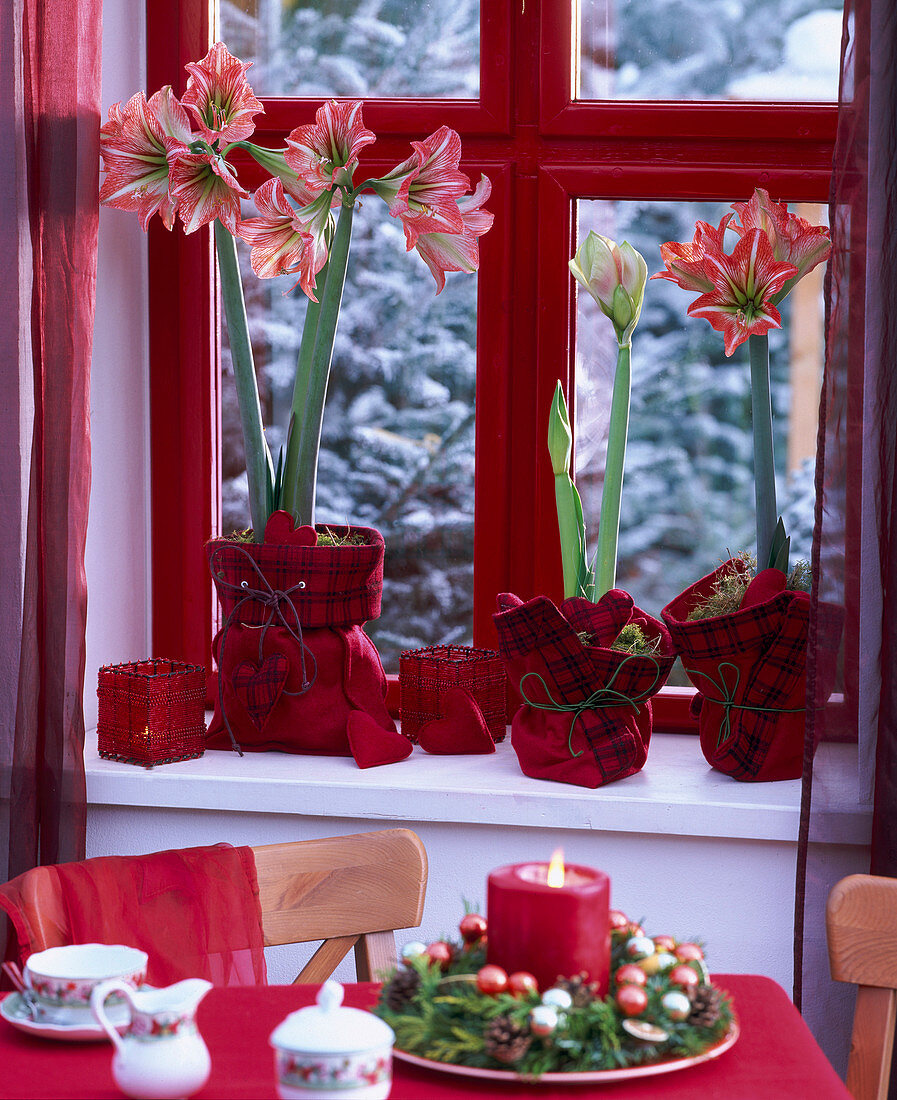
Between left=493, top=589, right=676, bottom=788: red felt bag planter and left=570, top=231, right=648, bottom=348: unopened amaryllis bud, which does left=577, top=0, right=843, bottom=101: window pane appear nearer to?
left=570, top=231, right=648, bottom=348: unopened amaryllis bud

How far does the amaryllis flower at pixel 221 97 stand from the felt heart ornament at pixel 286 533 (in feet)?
1.49

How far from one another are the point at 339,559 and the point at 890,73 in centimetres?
80

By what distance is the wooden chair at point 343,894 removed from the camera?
3.43 feet

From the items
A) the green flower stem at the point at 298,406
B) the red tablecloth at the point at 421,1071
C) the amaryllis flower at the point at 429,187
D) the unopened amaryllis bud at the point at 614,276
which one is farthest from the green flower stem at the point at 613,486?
the red tablecloth at the point at 421,1071

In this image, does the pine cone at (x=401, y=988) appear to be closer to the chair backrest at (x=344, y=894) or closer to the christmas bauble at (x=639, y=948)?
the christmas bauble at (x=639, y=948)

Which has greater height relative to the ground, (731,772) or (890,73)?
(890,73)

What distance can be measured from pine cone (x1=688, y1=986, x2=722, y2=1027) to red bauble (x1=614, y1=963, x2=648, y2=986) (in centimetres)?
3

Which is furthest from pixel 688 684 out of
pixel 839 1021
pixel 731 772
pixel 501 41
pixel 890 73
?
pixel 501 41

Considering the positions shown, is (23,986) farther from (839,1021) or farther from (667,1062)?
(839,1021)

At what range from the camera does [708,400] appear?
1.62 m

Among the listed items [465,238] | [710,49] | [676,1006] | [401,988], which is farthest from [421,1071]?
[710,49]

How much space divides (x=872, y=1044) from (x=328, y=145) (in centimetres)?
108

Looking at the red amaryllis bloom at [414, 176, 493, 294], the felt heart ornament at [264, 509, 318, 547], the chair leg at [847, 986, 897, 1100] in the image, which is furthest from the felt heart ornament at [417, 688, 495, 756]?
the chair leg at [847, 986, 897, 1100]

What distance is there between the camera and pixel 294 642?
1.46 metres
